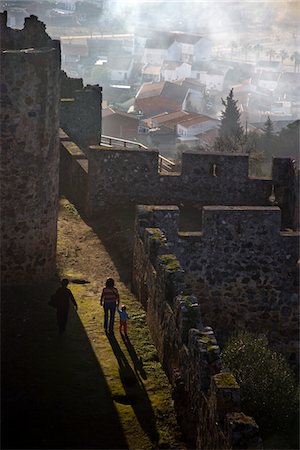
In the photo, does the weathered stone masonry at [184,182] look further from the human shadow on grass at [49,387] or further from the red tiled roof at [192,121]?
the red tiled roof at [192,121]

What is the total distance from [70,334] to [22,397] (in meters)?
2.11

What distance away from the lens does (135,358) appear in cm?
1142

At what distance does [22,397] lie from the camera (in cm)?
980

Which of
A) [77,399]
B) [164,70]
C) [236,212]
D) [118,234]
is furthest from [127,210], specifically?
[164,70]

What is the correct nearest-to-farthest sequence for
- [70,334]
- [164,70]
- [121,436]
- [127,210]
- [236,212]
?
[121,436] → [70,334] → [236,212] → [127,210] → [164,70]

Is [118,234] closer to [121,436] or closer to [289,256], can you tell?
[289,256]

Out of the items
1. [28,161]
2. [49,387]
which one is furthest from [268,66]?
[49,387]

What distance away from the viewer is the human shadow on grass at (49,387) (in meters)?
9.12

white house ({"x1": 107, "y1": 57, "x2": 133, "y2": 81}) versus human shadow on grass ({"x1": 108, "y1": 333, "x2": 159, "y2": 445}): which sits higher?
white house ({"x1": 107, "y1": 57, "x2": 133, "y2": 81})

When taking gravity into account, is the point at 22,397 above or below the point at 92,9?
below

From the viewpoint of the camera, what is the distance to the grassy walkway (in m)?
9.26

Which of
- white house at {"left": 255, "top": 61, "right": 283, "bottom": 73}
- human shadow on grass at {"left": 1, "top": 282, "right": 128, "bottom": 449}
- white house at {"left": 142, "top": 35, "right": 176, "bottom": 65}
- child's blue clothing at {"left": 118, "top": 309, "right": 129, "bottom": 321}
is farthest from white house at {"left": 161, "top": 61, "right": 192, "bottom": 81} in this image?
child's blue clothing at {"left": 118, "top": 309, "right": 129, "bottom": 321}

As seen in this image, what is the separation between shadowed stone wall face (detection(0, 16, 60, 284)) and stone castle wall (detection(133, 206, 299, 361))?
68.3 inches

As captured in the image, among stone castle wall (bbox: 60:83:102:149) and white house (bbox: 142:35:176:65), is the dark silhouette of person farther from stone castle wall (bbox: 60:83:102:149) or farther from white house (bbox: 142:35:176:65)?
white house (bbox: 142:35:176:65)
